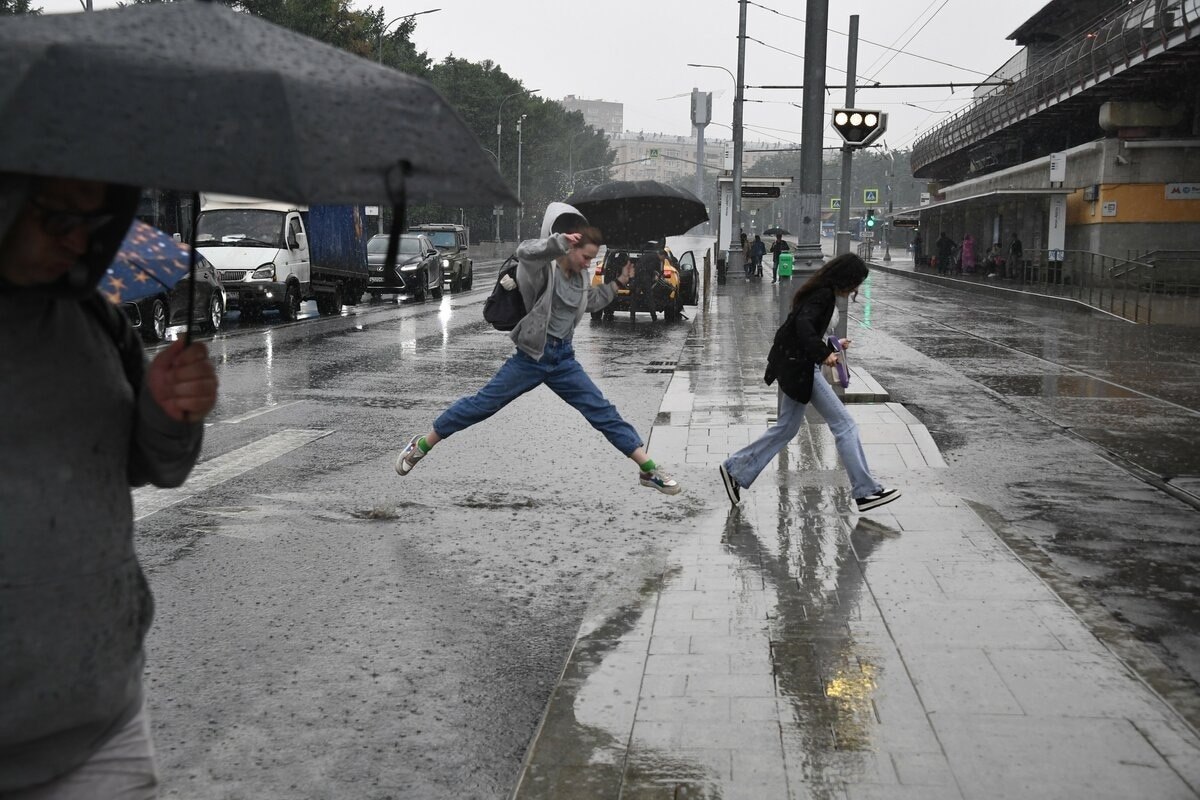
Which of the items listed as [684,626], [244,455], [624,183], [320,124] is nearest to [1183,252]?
[624,183]

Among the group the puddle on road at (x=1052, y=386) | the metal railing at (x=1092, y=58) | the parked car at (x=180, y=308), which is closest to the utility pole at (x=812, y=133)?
the puddle on road at (x=1052, y=386)

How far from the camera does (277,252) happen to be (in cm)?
2362

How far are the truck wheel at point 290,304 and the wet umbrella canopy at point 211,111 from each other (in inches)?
856

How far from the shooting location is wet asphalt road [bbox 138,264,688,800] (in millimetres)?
4098

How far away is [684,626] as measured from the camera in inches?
202

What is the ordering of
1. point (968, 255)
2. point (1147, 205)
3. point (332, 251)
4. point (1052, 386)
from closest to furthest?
1. point (1052, 386)
2. point (332, 251)
3. point (1147, 205)
4. point (968, 255)

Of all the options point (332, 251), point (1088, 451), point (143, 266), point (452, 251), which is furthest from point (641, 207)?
point (452, 251)

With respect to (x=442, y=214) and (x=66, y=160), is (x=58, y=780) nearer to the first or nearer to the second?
(x=66, y=160)

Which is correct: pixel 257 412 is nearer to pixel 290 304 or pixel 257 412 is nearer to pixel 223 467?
pixel 223 467

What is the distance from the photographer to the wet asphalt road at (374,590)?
4098 mm

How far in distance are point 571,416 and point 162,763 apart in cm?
800

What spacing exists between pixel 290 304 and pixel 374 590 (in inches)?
730

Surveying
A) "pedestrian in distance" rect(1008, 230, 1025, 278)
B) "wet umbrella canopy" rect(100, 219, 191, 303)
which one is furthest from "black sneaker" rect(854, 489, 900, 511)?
"pedestrian in distance" rect(1008, 230, 1025, 278)

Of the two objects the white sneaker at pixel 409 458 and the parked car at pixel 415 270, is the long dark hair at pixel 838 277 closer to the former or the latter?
the white sneaker at pixel 409 458
